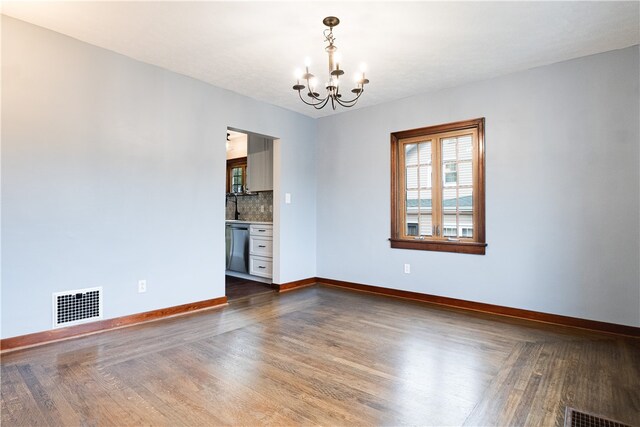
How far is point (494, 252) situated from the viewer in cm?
378

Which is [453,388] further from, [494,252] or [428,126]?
[428,126]

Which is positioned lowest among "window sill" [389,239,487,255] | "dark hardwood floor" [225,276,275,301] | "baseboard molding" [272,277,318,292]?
"dark hardwood floor" [225,276,275,301]

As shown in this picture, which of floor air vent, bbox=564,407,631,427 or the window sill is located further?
the window sill

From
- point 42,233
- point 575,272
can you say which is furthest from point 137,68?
point 575,272

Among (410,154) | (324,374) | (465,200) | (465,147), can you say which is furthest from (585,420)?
(410,154)

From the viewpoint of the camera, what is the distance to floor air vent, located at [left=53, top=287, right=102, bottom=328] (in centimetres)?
287

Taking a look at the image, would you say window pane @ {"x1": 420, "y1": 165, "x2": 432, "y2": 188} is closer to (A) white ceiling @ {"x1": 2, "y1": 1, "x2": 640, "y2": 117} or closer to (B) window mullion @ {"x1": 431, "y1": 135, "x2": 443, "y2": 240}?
(B) window mullion @ {"x1": 431, "y1": 135, "x2": 443, "y2": 240}

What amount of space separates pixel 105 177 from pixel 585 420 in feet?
12.7

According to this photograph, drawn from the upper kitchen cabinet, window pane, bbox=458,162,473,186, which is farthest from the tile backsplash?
window pane, bbox=458,162,473,186

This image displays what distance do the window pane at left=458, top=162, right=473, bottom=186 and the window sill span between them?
27.9 inches

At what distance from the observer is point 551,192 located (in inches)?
136

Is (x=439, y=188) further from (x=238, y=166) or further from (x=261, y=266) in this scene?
(x=238, y=166)

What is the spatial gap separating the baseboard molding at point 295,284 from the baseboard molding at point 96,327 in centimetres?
99

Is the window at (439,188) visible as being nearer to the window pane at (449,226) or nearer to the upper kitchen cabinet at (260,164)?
the window pane at (449,226)
